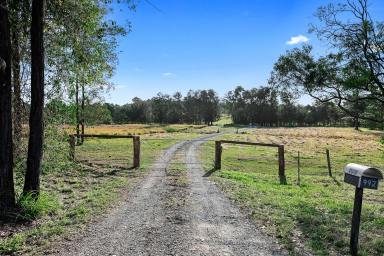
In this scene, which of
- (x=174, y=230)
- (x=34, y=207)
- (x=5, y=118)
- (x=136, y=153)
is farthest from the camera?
(x=136, y=153)

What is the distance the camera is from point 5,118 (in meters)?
8.43

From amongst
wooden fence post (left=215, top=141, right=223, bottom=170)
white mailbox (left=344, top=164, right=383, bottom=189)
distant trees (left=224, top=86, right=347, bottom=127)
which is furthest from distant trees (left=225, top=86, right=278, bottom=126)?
white mailbox (left=344, top=164, right=383, bottom=189)

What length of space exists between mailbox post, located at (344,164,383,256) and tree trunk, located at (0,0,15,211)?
6.54 metres

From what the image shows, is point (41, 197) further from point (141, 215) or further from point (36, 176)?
point (141, 215)

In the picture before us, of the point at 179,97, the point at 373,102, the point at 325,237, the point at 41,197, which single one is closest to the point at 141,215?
the point at 41,197

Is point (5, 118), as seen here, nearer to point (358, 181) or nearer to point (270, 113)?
point (358, 181)

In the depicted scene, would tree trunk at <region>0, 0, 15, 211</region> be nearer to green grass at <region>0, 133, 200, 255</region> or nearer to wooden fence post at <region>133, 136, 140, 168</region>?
green grass at <region>0, 133, 200, 255</region>

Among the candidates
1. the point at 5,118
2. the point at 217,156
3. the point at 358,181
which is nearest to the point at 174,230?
the point at 358,181

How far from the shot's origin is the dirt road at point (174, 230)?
676 cm

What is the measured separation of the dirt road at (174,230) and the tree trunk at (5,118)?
1979mm

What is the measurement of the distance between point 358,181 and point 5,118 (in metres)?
6.72

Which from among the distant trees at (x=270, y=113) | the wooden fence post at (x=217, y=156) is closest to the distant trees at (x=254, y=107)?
the distant trees at (x=270, y=113)

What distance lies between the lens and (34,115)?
9117mm

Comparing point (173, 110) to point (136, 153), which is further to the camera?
point (173, 110)
